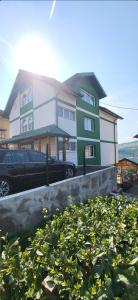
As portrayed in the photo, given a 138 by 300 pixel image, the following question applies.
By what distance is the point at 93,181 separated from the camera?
923 cm

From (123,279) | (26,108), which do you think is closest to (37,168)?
(123,279)

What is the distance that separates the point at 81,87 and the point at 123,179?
415 inches

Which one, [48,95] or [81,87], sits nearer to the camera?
[48,95]

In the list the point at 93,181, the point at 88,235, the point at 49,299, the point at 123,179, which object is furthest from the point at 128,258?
the point at 123,179

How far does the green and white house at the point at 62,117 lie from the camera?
719 inches

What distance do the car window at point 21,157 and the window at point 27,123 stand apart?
13.2 m

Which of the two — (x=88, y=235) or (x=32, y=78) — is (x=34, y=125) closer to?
(x=32, y=78)

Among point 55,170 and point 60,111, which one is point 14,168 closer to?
point 55,170

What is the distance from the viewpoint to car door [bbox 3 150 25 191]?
776 centimetres

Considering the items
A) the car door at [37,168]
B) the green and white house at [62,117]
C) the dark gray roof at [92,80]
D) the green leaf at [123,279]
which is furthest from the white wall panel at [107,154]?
the green leaf at [123,279]

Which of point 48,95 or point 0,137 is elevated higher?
point 48,95

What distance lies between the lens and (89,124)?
961 inches

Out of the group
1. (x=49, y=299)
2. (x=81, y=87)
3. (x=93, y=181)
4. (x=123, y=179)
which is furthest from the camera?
(x=81, y=87)

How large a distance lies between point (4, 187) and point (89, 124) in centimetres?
1790
